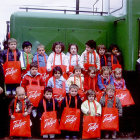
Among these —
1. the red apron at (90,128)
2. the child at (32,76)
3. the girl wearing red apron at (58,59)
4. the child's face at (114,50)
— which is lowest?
the red apron at (90,128)

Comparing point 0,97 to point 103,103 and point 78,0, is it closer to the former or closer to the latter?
point 103,103

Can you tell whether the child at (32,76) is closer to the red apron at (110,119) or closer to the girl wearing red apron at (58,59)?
the girl wearing red apron at (58,59)

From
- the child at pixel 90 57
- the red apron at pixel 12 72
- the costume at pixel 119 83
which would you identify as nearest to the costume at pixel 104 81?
the costume at pixel 119 83

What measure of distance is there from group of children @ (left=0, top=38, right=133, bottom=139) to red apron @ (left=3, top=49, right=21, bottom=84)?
11 centimetres

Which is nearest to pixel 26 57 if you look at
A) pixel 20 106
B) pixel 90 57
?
pixel 20 106

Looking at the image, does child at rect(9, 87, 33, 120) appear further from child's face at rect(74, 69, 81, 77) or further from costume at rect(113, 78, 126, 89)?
costume at rect(113, 78, 126, 89)

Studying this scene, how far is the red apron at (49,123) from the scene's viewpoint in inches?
127

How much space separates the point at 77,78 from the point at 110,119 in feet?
3.19

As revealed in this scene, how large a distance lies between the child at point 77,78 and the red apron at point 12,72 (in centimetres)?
90

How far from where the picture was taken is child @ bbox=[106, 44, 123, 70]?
416 cm

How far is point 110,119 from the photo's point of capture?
3.36 metres

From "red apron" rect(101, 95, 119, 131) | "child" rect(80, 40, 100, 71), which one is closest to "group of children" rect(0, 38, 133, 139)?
"child" rect(80, 40, 100, 71)

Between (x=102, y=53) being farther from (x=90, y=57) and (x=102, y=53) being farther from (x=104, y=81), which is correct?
(x=104, y=81)

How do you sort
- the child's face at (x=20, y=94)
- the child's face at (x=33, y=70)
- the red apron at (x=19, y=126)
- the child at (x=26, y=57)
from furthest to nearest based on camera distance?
the child at (x=26, y=57) < the child's face at (x=33, y=70) < the child's face at (x=20, y=94) < the red apron at (x=19, y=126)
